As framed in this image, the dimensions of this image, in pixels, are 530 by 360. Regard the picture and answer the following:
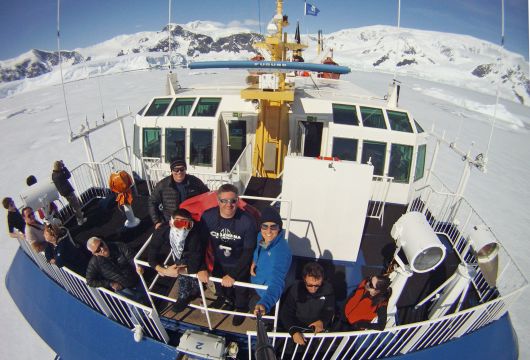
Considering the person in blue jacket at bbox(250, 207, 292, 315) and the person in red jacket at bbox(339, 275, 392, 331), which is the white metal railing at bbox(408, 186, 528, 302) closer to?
the person in red jacket at bbox(339, 275, 392, 331)

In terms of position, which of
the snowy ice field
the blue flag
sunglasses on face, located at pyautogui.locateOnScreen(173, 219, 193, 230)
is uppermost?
the blue flag

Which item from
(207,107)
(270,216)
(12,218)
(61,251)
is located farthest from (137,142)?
(270,216)

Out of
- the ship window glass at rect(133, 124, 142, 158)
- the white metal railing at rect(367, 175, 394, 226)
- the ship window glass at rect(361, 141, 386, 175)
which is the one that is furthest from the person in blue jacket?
the ship window glass at rect(133, 124, 142, 158)

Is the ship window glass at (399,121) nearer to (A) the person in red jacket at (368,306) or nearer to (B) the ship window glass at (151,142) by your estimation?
(A) the person in red jacket at (368,306)

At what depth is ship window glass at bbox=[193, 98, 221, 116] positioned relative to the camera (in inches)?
273

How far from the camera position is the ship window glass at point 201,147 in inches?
268

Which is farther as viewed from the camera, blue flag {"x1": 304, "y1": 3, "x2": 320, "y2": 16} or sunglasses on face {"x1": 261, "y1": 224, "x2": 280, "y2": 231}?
blue flag {"x1": 304, "y1": 3, "x2": 320, "y2": 16}

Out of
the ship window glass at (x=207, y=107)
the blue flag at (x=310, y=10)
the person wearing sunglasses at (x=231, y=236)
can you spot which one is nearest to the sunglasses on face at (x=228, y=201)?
the person wearing sunglasses at (x=231, y=236)

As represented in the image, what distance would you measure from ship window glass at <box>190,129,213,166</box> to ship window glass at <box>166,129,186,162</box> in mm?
209

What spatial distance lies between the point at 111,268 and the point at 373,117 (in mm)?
6422

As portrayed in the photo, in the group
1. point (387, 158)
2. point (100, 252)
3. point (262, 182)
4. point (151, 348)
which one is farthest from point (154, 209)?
point (387, 158)

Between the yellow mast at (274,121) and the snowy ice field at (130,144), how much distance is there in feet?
13.0

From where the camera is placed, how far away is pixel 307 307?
→ 119 inches

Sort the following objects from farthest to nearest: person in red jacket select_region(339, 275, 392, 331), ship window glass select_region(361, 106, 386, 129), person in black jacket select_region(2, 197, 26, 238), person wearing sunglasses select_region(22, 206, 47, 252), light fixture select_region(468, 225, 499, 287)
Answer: ship window glass select_region(361, 106, 386, 129) < person in black jacket select_region(2, 197, 26, 238) < person wearing sunglasses select_region(22, 206, 47, 252) < light fixture select_region(468, 225, 499, 287) < person in red jacket select_region(339, 275, 392, 331)
